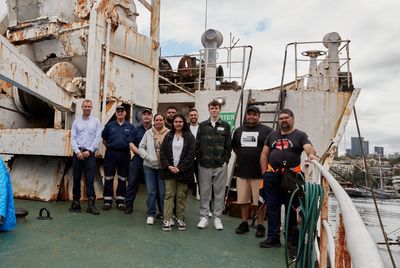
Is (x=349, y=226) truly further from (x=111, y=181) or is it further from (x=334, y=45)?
(x=334, y=45)

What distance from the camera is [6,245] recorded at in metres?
3.36

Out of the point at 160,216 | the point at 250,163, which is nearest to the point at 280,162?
the point at 250,163

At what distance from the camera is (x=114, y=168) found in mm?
5309

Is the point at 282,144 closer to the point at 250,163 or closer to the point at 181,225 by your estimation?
the point at 250,163

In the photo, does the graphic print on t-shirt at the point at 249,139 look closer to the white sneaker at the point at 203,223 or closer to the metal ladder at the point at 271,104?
the white sneaker at the point at 203,223

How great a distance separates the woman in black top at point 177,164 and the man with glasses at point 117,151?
3.53 feet

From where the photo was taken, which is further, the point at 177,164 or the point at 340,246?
the point at 177,164

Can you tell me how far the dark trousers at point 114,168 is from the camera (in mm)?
5250

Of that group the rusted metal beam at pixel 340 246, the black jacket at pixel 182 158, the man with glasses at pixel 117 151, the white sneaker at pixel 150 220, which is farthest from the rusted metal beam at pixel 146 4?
the rusted metal beam at pixel 340 246

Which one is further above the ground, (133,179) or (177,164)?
(177,164)

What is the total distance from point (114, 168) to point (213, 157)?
1.69 m

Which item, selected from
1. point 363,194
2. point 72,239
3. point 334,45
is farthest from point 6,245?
point 363,194

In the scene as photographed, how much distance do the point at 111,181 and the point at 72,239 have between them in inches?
66.3

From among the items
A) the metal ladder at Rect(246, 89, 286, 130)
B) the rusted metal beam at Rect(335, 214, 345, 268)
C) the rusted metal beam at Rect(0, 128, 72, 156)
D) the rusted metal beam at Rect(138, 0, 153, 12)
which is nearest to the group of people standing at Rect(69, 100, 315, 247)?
the rusted metal beam at Rect(0, 128, 72, 156)
